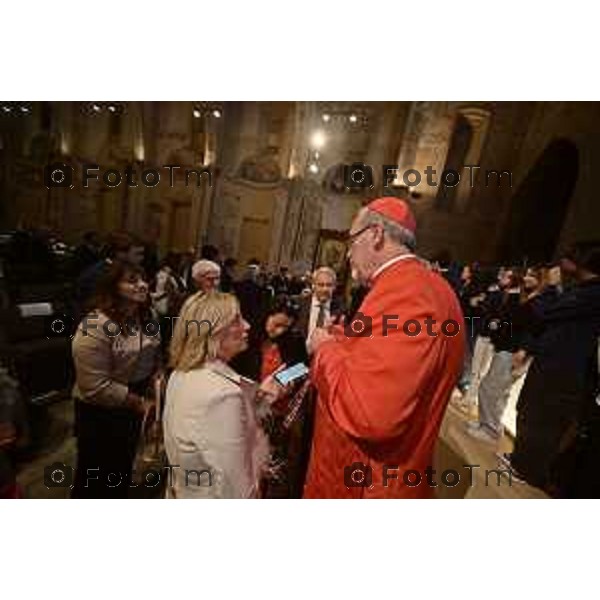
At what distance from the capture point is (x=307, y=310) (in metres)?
1.79

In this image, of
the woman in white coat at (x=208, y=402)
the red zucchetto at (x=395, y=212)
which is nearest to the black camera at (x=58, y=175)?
the woman in white coat at (x=208, y=402)

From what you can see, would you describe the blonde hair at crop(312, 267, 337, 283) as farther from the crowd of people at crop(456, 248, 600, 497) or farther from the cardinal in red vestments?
the crowd of people at crop(456, 248, 600, 497)

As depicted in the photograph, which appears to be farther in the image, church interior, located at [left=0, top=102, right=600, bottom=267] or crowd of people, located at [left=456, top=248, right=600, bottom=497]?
crowd of people, located at [left=456, top=248, right=600, bottom=497]

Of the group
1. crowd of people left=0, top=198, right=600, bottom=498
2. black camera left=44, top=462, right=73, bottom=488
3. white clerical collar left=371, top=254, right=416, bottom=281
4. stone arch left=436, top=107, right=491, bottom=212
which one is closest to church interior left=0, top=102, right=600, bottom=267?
stone arch left=436, top=107, right=491, bottom=212

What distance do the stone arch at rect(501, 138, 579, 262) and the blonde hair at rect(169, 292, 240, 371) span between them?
Result: 1192mm

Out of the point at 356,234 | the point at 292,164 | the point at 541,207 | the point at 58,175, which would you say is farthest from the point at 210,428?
the point at 541,207

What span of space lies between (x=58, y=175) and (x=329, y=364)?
4.21 ft

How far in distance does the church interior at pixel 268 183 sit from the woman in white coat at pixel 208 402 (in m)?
0.50

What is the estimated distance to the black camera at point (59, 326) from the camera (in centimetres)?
171

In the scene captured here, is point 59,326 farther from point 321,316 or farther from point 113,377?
point 321,316

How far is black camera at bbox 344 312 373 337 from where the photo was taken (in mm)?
1445
